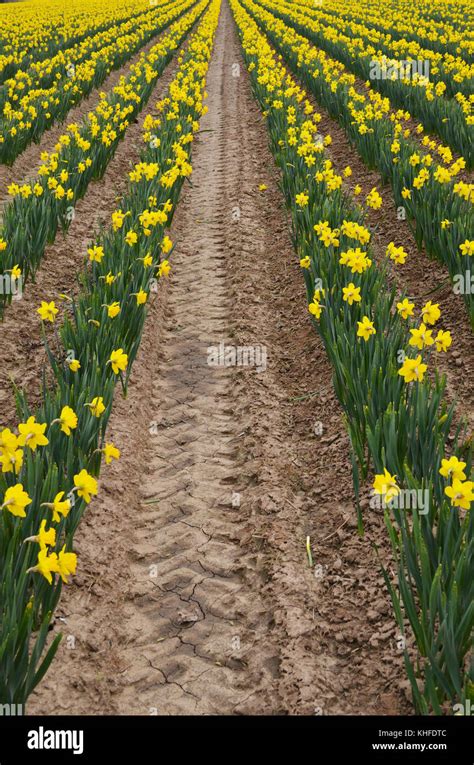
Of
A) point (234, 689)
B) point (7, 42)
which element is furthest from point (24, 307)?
point (7, 42)

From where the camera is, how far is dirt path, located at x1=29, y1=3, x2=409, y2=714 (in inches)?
96.4

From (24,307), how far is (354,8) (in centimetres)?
2306

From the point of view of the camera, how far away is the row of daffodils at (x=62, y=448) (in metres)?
2.05

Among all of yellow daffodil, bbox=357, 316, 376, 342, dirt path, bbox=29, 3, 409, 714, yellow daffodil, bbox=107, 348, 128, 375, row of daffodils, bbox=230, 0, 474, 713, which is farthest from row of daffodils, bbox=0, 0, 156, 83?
yellow daffodil, bbox=357, 316, 376, 342

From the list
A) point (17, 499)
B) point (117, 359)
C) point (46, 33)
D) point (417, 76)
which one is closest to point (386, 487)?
point (17, 499)

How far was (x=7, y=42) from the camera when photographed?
56.7ft

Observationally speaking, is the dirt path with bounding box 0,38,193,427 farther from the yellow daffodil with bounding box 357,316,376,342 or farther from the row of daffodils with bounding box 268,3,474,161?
the row of daffodils with bounding box 268,3,474,161

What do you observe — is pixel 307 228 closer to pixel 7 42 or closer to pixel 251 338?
pixel 251 338

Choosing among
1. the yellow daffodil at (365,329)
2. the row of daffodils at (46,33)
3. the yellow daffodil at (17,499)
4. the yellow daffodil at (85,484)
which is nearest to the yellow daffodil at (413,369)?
the yellow daffodil at (365,329)

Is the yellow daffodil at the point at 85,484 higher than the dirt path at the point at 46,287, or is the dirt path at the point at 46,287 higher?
the dirt path at the point at 46,287

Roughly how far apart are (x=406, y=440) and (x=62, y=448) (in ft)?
4.88

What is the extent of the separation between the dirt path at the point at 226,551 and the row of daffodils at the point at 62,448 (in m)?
0.24

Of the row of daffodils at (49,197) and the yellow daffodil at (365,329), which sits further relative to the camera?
the row of daffodils at (49,197)
